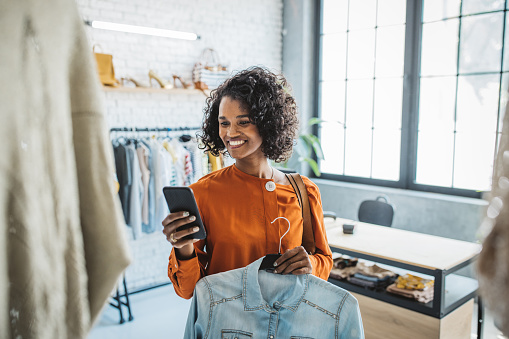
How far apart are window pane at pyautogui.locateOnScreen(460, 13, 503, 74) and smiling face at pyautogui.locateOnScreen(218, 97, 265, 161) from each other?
3.76 meters

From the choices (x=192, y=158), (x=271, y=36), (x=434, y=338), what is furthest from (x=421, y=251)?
(x=271, y=36)

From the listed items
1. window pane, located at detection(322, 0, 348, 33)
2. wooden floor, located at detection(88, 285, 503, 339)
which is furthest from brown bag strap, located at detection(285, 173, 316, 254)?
window pane, located at detection(322, 0, 348, 33)

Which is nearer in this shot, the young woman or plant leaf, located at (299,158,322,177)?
the young woman

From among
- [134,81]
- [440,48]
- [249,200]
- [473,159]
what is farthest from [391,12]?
[249,200]

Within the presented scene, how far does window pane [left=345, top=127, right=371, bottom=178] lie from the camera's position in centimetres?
552

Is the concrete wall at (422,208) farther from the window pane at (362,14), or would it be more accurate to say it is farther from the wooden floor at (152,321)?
the window pane at (362,14)

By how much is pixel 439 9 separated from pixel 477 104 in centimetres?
117

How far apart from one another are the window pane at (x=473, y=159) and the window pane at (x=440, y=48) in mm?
767

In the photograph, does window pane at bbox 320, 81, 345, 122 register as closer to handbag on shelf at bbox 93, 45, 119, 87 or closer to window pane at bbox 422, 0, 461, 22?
window pane at bbox 422, 0, 461, 22

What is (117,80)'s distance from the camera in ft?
14.3

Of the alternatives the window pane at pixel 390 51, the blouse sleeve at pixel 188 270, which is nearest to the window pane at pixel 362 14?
the window pane at pixel 390 51

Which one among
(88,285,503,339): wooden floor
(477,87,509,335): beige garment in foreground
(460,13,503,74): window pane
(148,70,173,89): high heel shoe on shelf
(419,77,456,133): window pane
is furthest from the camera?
(419,77,456,133): window pane

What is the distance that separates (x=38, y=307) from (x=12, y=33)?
319 mm

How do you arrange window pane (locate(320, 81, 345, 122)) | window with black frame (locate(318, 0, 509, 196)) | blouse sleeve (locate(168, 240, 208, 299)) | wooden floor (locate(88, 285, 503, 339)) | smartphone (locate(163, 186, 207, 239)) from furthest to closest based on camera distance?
1. window pane (locate(320, 81, 345, 122))
2. window with black frame (locate(318, 0, 509, 196))
3. wooden floor (locate(88, 285, 503, 339))
4. blouse sleeve (locate(168, 240, 208, 299))
5. smartphone (locate(163, 186, 207, 239))
